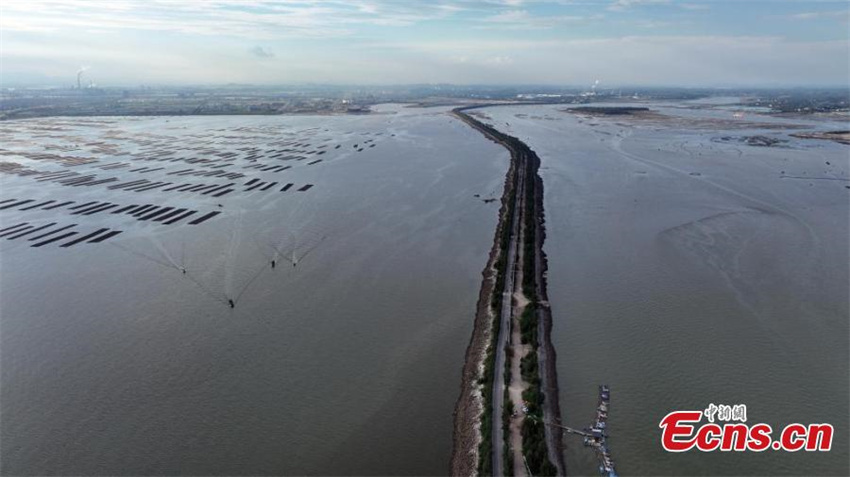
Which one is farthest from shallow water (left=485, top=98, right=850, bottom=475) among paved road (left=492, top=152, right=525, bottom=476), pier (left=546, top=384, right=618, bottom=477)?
paved road (left=492, top=152, right=525, bottom=476)

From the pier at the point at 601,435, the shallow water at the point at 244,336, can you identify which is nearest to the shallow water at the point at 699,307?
the pier at the point at 601,435

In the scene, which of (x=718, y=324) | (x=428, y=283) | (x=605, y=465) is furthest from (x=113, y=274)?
(x=718, y=324)

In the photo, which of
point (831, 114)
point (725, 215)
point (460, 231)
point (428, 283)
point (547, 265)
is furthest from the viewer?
point (831, 114)

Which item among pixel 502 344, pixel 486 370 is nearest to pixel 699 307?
pixel 502 344

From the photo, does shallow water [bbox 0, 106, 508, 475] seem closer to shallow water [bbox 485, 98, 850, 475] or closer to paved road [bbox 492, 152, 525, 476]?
paved road [bbox 492, 152, 525, 476]

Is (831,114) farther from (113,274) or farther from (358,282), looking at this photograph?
(113,274)

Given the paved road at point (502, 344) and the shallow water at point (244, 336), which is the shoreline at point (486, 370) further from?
the shallow water at point (244, 336)

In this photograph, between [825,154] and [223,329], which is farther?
[825,154]
